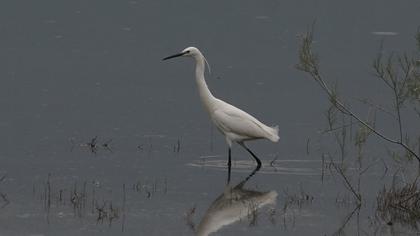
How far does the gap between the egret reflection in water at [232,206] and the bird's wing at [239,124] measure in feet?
3.51

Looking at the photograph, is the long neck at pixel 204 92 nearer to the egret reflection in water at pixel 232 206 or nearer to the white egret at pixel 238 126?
the white egret at pixel 238 126

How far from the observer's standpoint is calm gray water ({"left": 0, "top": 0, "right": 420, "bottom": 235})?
1025cm

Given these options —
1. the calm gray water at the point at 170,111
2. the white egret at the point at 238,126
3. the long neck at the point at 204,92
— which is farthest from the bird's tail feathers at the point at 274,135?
the long neck at the point at 204,92

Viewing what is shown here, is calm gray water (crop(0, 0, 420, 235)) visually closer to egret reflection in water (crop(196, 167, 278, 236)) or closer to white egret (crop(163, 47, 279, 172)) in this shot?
egret reflection in water (crop(196, 167, 278, 236))

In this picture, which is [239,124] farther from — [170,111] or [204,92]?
[170,111]

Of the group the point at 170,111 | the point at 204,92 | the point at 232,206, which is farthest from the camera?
the point at 170,111

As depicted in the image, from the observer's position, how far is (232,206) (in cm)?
1069

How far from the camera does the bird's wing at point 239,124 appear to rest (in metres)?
13.0

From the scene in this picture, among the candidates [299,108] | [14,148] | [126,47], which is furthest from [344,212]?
[126,47]

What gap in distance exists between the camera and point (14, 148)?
1313 cm

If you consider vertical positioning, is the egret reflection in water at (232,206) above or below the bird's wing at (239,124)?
below

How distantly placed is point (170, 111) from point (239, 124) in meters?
2.86

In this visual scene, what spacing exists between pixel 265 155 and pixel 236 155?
14.0 inches

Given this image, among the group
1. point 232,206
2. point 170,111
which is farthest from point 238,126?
point 170,111
